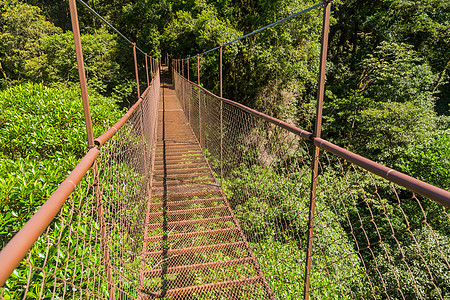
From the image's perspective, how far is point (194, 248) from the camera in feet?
8.77

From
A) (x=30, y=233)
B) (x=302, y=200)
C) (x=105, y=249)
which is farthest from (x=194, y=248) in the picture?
(x=30, y=233)

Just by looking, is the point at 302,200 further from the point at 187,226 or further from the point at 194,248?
the point at 187,226

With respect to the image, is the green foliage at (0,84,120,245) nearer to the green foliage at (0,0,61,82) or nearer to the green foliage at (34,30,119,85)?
the green foliage at (34,30,119,85)

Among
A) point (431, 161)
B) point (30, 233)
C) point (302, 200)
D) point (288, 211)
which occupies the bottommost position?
point (431, 161)

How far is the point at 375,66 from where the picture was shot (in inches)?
457

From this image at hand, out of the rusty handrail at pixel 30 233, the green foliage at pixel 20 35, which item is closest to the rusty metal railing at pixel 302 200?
the rusty handrail at pixel 30 233

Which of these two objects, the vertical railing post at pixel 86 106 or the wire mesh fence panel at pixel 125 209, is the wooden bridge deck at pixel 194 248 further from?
the vertical railing post at pixel 86 106

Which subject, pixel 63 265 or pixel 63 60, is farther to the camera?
pixel 63 60

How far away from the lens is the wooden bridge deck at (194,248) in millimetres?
2250

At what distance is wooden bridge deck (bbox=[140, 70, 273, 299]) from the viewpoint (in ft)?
7.38

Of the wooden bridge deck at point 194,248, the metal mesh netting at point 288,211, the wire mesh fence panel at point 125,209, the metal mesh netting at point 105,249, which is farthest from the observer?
the wooden bridge deck at point 194,248

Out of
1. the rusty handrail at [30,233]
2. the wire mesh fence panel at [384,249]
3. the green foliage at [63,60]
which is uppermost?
the green foliage at [63,60]

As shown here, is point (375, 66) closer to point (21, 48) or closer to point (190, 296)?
point (190, 296)

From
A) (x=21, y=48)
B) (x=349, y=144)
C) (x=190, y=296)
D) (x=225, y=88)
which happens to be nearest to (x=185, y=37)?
(x=225, y=88)
